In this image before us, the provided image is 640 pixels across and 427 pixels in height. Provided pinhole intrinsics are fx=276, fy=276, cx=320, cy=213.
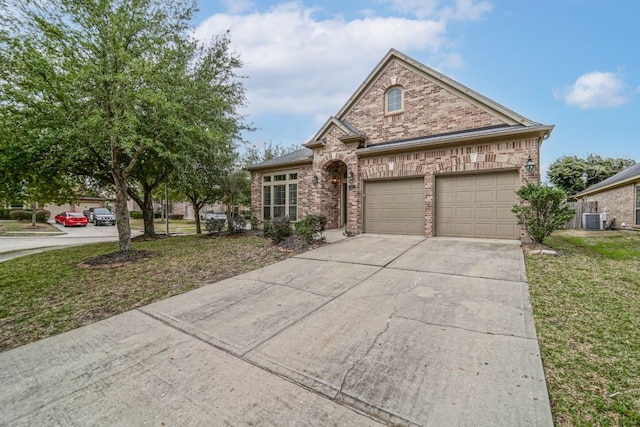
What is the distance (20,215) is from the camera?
993 inches

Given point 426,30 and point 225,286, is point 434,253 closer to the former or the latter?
point 225,286

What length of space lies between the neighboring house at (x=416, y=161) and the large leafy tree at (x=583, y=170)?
22541 millimetres

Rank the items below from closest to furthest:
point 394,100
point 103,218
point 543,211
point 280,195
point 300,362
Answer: point 300,362
point 543,211
point 394,100
point 280,195
point 103,218

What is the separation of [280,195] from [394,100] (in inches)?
265

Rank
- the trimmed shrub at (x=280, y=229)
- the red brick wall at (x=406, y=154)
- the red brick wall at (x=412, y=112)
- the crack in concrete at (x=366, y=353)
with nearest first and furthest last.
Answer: the crack in concrete at (x=366, y=353) < the red brick wall at (x=406, y=154) < the trimmed shrub at (x=280, y=229) < the red brick wall at (x=412, y=112)

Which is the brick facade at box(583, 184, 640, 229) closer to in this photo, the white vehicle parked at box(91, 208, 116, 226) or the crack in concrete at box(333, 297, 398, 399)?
the crack in concrete at box(333, 297, 398, 399)

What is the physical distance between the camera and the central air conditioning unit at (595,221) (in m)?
14.5

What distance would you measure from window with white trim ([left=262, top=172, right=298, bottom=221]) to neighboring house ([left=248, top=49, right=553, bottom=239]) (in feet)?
0.24

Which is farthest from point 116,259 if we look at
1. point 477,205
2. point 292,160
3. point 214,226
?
point 477,205

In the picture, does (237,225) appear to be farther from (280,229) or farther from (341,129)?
(341,129)

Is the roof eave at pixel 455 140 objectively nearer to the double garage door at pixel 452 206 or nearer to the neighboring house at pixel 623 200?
the double garage door at pixel 452 206

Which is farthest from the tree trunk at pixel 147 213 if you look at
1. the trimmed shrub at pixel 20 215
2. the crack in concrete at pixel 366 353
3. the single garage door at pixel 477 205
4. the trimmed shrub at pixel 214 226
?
the trimmed shrub at pixel 20 215

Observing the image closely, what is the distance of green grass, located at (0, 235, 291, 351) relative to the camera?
3.92 meters

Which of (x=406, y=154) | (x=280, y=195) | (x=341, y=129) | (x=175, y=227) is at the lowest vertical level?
(x=175, y=227)
